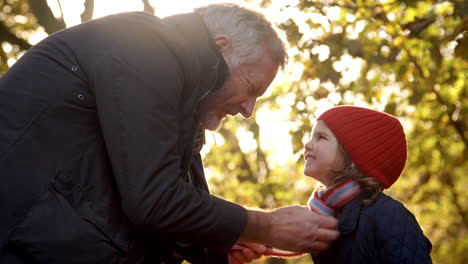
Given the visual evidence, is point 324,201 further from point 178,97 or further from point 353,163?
point 178,97

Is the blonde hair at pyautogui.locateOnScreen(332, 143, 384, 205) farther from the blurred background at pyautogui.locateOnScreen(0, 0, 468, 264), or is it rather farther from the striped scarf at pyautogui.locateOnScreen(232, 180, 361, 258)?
the blurred background at pyautogui.locateOnScreen(0, 0, 468, 264)

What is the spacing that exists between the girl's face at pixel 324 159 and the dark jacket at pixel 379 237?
230 millimetres

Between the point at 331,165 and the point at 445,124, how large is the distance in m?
4.32

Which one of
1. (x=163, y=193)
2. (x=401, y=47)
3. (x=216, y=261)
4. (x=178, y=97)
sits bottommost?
(x=401, y=47)

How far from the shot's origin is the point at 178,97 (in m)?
1.94

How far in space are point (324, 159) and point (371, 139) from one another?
275mm

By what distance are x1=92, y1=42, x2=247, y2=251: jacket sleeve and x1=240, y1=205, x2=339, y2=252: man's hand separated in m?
0.19

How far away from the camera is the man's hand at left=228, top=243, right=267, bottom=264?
2.55 metres

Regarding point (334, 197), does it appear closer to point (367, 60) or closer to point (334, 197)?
point (334, 197)

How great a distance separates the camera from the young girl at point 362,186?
2.53m

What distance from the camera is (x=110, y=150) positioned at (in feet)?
5.88

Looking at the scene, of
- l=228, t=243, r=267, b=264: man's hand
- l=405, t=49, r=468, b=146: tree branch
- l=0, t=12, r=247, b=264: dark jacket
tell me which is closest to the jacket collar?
l=228, t=243, r=267, b=264: man's hand

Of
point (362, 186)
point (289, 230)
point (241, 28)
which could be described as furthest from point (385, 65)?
point (289, 230)

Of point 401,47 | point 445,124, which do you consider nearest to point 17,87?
point 401,47
